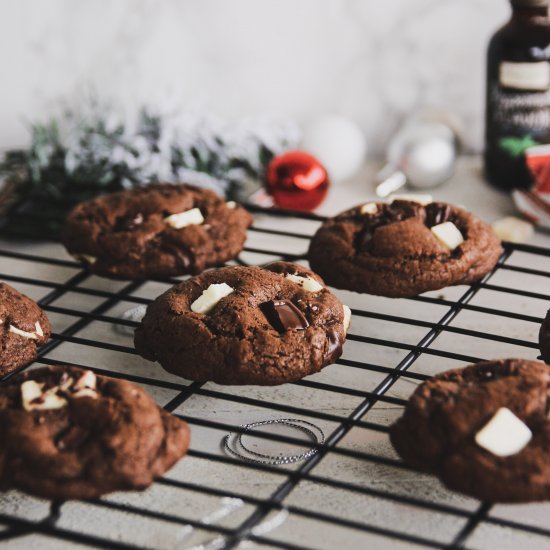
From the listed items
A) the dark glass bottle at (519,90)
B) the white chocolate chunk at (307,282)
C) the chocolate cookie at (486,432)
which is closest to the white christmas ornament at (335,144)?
the dark glass bottle at (519,90)

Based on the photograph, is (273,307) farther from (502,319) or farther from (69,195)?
(69,195)

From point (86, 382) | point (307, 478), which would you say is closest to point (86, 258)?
point (86, 382)

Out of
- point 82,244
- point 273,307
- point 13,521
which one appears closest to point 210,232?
point 82,244

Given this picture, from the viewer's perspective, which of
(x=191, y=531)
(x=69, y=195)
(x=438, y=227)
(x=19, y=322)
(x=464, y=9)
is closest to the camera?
(x=191, y=531)

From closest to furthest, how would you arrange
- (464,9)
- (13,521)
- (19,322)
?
1. (13,521)
2. (19,322)
3. (464,9)

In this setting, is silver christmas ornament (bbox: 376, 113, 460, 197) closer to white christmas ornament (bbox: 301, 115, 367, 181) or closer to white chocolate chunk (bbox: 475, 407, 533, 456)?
white christmas ornament (bbox: 301, 115, 367, 181)

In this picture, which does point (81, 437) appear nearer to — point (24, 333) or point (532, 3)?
point (24, 333)

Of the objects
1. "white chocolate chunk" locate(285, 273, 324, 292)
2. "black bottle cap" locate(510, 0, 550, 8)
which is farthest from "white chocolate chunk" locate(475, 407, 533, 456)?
"black bottle cap" locate(510, 0, 550, 8)
